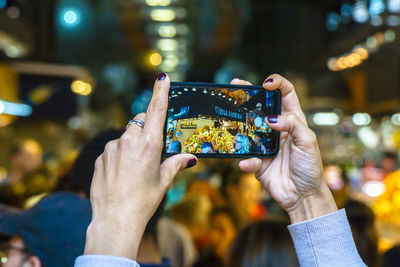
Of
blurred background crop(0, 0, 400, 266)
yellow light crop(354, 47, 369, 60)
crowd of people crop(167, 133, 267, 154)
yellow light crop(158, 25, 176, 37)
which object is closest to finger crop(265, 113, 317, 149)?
crowd of people crop(167, 133, 267, 154)

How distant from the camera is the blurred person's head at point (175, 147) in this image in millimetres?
1158

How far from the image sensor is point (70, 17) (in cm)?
674

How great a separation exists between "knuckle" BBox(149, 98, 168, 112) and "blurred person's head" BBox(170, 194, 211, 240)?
10.6ft

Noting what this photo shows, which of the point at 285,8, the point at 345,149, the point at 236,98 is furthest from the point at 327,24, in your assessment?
the point at 236,98

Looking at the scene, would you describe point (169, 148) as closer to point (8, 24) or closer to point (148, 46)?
point (8, 24)

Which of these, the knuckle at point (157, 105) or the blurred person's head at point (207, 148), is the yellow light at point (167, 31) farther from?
the knuckle at point (157, 105)

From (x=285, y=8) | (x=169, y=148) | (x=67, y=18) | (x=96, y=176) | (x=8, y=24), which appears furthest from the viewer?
(x=285, y=8)

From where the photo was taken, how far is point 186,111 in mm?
1179

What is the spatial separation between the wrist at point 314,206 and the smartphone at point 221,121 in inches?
6.3

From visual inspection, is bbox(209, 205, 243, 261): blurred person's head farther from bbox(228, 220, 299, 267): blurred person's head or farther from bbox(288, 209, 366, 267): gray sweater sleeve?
bbox(288, 209, 366, 267): gray sweater sleeve

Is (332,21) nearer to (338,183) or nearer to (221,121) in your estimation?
(338,183)

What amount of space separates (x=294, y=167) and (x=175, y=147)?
336 millimetres

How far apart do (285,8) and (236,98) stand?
10805 mm

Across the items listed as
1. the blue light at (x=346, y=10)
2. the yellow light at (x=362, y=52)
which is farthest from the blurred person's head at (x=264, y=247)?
the blue light at (x=346, y=10)
